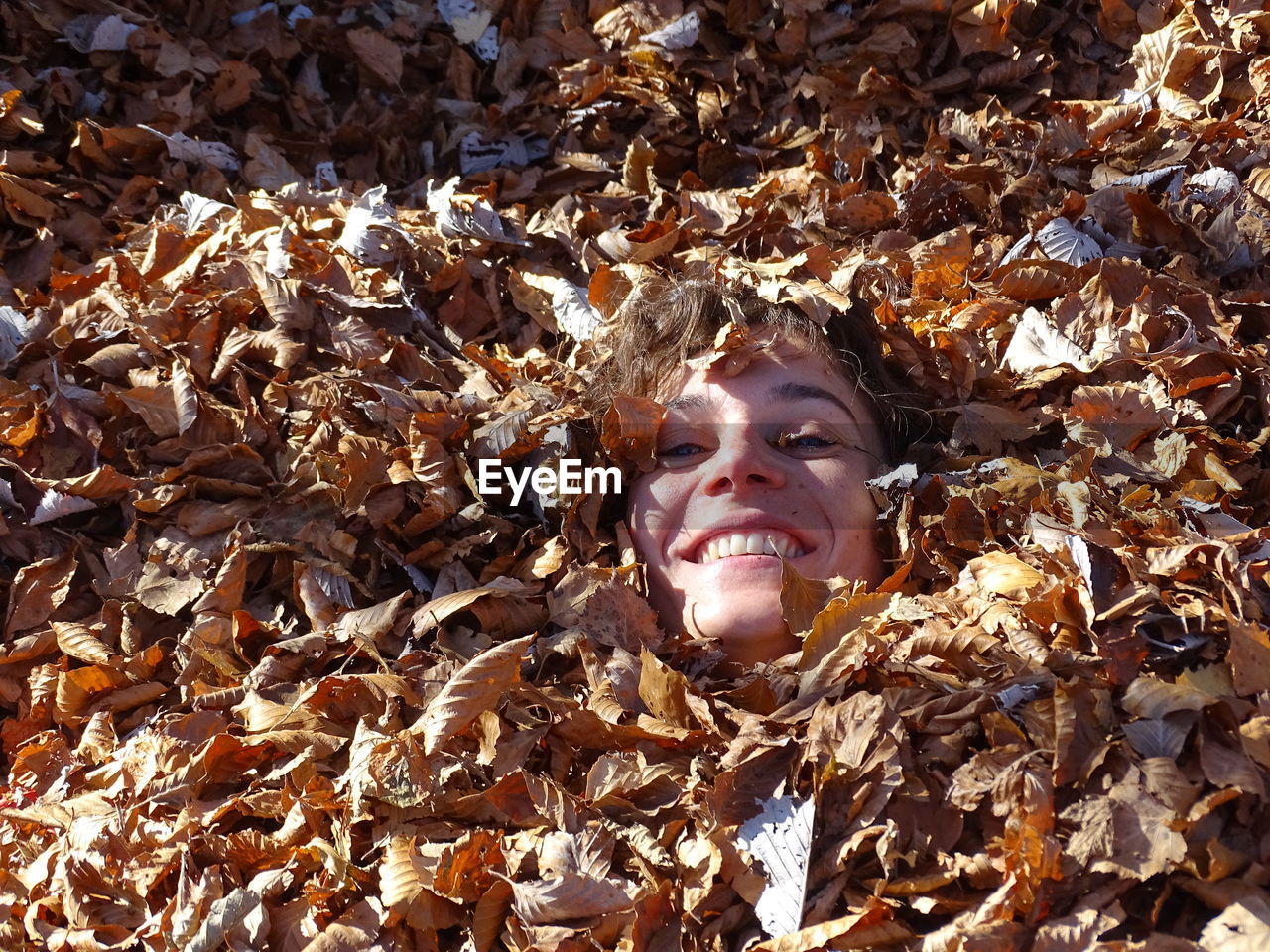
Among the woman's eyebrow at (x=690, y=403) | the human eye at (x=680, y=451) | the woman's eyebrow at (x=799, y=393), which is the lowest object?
the human eye at (x=680, y=451)

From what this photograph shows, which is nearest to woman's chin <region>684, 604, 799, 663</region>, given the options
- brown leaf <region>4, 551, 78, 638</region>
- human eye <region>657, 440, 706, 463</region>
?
human eye <region>657, 440, 706, 463</region>

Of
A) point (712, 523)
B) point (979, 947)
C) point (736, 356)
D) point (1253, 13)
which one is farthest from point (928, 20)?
point (979, 947)

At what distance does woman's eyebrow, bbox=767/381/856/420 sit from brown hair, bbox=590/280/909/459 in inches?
4.7

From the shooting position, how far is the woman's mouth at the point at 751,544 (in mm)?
2326

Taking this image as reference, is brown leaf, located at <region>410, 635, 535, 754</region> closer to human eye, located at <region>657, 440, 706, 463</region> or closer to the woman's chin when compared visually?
the woman's chin

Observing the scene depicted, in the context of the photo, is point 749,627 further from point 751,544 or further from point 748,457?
point 748,457

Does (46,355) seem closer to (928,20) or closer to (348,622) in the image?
(348,622)

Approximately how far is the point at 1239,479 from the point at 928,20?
1.99m

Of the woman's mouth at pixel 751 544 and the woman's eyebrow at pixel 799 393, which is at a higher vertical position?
the woman's eyebrow at pixel 799 393

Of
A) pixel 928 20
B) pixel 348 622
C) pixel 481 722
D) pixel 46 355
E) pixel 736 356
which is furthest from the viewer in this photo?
pixel 928 20

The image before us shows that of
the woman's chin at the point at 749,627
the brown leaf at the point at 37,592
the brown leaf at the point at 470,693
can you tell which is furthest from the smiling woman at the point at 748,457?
the brown leaf at the point at 37,592

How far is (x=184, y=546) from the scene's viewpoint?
2432 mm

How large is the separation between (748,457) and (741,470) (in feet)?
0.14

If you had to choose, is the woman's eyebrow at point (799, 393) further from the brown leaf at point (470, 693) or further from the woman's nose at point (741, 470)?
the brown leaf at point (470, 693)
